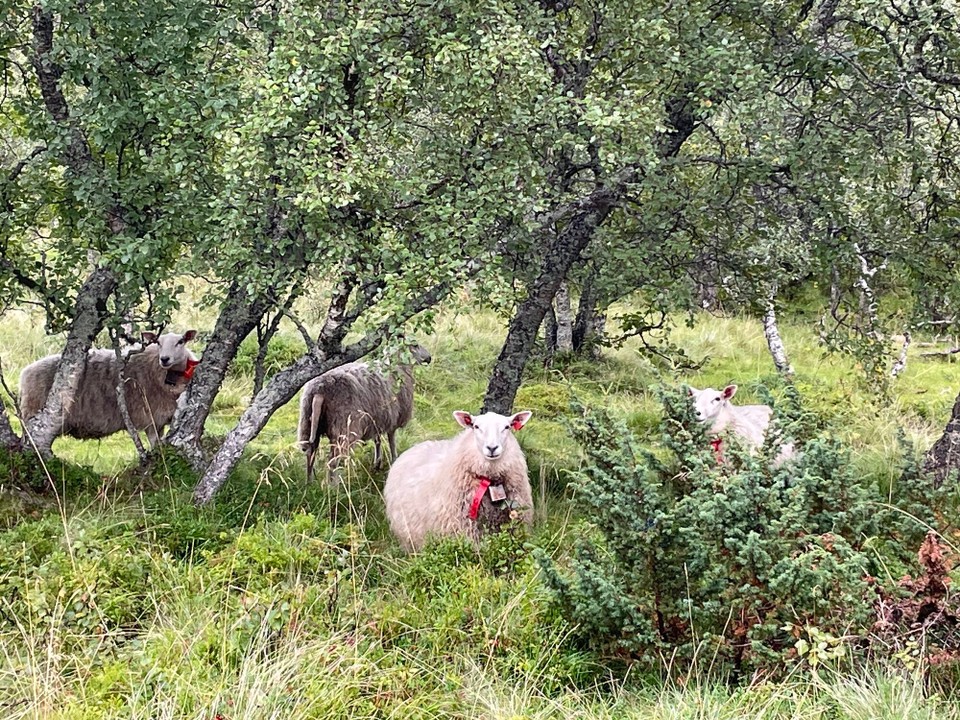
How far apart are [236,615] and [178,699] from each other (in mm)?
945

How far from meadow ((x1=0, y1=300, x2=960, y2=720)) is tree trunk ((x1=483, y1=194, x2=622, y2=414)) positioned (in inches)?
32.8

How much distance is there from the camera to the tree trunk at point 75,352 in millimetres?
8844

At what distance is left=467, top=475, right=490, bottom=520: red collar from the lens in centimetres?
762

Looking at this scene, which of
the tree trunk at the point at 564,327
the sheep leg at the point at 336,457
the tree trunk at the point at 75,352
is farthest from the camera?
the tree trunk at the point at 564,327

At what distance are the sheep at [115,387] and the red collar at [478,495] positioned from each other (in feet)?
13.2

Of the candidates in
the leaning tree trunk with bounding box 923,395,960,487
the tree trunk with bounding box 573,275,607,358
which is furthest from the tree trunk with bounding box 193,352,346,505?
the tree trunk with bounding box 573,275,607,358

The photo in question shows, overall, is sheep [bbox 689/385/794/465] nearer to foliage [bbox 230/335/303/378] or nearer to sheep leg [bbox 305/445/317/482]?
sheep leg [bbox 305/445/317/482]

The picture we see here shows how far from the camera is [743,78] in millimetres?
7633

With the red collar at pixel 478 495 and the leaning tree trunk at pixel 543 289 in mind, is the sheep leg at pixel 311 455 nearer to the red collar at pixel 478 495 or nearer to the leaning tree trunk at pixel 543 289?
the leaning tree trunk at pixel 543 289

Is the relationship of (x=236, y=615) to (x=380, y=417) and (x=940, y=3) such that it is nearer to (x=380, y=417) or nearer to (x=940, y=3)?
(x=380, y=417)

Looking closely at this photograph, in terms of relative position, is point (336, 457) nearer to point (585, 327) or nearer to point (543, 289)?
point (543, 289)

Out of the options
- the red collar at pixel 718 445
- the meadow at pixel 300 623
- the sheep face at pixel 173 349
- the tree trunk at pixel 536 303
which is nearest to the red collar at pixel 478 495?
the meadow at pixel 300 623

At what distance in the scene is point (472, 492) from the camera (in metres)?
7.80

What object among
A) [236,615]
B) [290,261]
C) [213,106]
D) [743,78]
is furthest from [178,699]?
[743,78]
